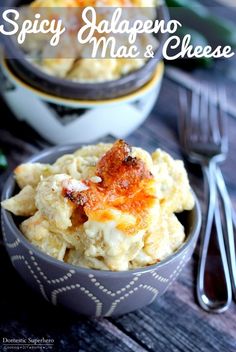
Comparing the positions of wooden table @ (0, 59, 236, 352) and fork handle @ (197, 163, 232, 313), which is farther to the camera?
fork handle @ (197, 163, 232, 313)

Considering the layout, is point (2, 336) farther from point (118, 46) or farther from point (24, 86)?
point (118, 46)

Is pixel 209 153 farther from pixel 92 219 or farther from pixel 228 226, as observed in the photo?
pixel 92 219

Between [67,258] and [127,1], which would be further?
[127,1]

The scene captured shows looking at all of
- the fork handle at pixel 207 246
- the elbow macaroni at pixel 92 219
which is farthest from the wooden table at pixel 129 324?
the elbow macaroni at pixel 92 219

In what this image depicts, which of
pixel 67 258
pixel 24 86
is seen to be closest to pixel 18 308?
pixel 67 258

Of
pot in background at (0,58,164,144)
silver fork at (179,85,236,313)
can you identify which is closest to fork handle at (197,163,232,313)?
silver fork at (179,85,236,313)

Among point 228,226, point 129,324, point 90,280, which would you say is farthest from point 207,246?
point 90,280

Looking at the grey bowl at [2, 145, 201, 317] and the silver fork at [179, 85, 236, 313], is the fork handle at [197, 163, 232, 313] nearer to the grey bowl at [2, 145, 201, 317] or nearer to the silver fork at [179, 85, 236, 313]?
the silver fork at [179, 85, 236, 313]

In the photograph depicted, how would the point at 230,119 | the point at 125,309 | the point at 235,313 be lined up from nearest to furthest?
the point at 125,309
the point at 235,313
the point at 230,119
